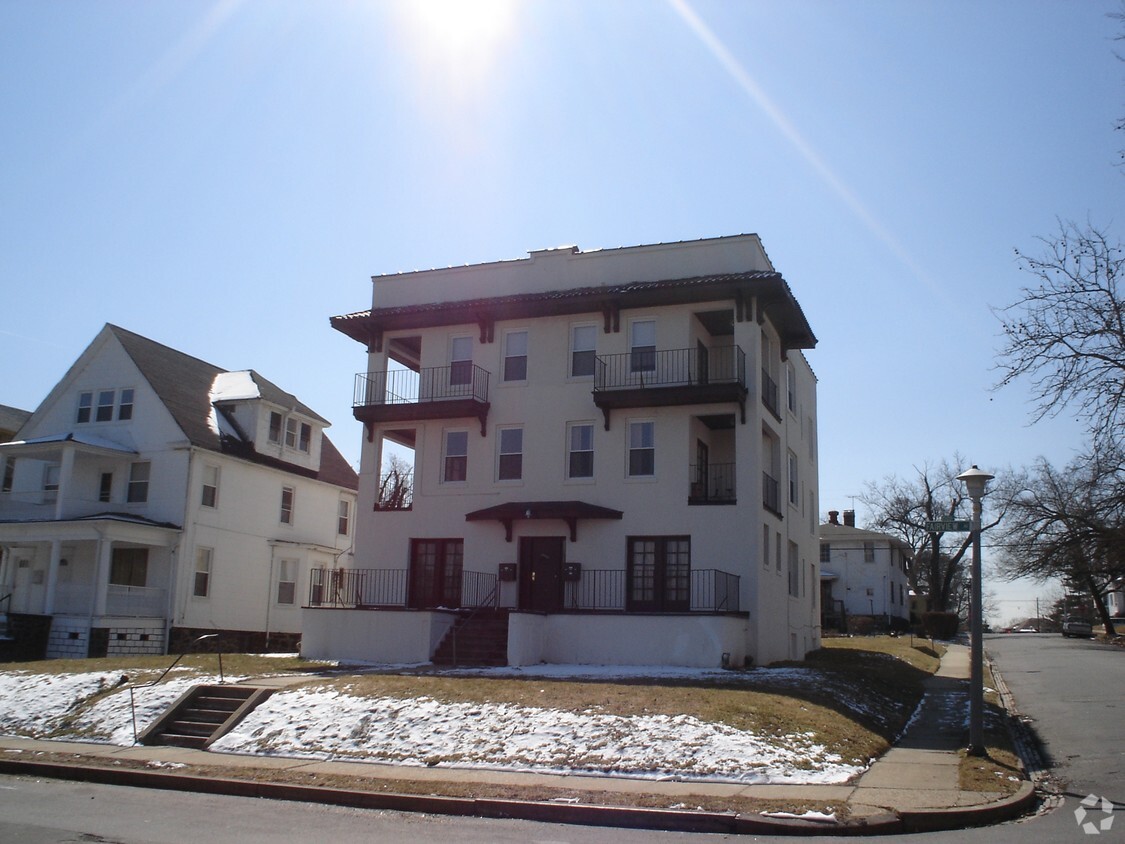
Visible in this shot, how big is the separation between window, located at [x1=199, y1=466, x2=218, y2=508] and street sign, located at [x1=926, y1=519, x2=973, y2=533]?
2605 centimetres

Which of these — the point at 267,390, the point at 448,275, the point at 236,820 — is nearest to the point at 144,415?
the point at 267,390

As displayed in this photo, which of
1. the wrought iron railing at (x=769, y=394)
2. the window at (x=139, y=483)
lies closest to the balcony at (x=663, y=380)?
the wrought iron railing at (x=769, y=394)

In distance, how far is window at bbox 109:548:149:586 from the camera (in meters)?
33.9

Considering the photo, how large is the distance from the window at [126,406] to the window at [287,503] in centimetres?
610

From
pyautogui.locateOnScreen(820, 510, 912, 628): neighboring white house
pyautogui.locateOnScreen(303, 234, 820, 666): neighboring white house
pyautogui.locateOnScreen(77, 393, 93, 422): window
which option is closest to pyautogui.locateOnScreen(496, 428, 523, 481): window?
pyautogui.locateOnScreen(303, 234, 820, 666): neighboring white house

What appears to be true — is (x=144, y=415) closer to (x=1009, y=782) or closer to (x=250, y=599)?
(x=250, y=599)

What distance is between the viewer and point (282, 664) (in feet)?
77.5

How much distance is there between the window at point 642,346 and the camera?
26984mm

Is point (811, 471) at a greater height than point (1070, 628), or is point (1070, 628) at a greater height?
point (811, 471)

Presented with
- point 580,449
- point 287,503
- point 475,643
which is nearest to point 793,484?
point 580,449

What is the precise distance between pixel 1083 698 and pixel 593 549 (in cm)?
1201

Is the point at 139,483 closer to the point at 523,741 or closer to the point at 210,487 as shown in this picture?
the point at 210,487

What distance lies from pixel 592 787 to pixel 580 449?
15204 mm

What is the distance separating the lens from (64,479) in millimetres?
33094
